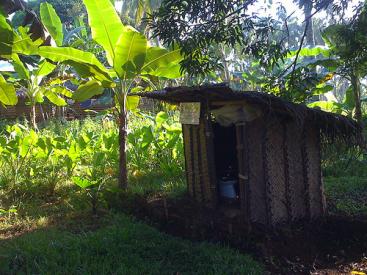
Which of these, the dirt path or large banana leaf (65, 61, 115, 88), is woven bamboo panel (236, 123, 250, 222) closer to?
the dirt path

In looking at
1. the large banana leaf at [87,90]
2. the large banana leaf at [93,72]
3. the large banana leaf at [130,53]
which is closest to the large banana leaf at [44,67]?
the large banana leaf at [87,90]

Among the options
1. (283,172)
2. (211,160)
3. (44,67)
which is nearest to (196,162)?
(211,160)

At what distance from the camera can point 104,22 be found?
17.3ft

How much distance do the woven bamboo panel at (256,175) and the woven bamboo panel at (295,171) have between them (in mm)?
381

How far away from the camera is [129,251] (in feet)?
13.1

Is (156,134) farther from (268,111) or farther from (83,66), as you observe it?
(268,111)

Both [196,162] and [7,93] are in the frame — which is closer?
[196,162]

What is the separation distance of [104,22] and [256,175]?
2.74 m

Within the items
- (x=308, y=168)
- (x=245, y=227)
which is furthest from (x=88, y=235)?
(x=308, y=168)

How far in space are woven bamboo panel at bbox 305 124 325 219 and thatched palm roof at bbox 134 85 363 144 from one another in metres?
0.15

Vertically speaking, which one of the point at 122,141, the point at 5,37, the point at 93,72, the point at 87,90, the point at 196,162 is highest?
the point at 5,37

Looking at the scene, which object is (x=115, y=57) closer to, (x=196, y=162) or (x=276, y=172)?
(x=196, y=162)

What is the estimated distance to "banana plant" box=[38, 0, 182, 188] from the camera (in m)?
5.18

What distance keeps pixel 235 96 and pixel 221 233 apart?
1515 millimetres
